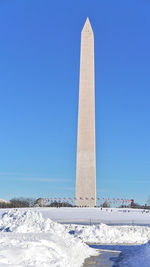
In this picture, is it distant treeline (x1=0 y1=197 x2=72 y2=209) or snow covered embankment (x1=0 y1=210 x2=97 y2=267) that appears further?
distant treeline (x1=0 y1=197 x2=72 y2=209)

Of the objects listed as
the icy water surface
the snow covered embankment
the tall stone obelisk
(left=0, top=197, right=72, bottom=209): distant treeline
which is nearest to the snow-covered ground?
the snow covered embankment

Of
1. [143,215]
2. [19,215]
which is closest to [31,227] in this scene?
[19,215]

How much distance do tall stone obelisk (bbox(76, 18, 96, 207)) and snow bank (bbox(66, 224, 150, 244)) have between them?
22.8m

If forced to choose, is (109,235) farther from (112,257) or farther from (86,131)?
(86,131)

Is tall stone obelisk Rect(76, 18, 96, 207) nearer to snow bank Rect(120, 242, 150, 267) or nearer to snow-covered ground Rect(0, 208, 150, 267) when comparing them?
snow-covered ground Rect(0, 208, 150, 267)

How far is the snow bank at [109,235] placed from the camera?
736 inches

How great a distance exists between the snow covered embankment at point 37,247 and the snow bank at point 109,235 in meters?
2.32

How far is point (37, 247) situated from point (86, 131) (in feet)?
112

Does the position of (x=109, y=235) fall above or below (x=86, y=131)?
below

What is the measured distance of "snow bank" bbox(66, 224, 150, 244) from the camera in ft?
61.4

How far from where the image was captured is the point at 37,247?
1026 centimetres

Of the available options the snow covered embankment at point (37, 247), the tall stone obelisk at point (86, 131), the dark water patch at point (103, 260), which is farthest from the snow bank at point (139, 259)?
the tall stone obelisk at point (86, 131)

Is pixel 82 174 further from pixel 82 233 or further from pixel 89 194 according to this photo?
pixel 82 233

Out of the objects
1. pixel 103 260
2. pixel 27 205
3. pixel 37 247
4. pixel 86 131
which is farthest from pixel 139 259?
pixel 27 205
